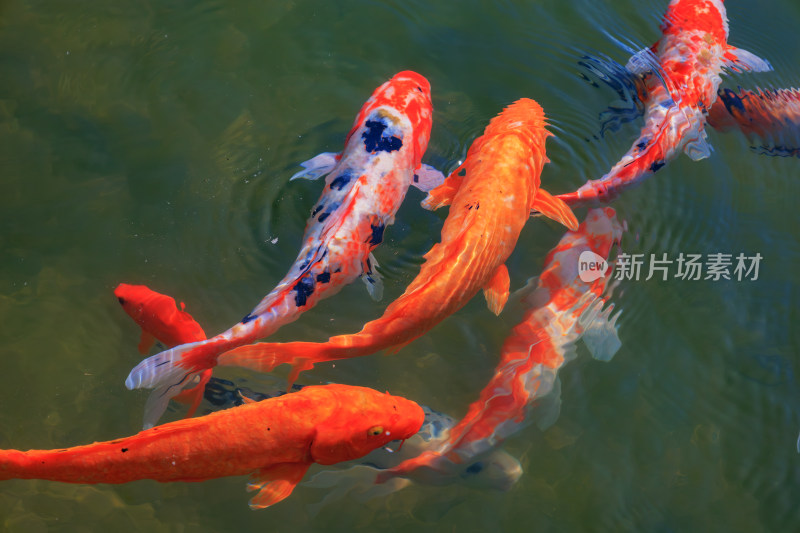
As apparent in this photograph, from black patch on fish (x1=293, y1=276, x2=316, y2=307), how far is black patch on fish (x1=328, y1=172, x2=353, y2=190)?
0.90 meters

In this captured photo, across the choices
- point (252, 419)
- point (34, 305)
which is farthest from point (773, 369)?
point (34, 305)

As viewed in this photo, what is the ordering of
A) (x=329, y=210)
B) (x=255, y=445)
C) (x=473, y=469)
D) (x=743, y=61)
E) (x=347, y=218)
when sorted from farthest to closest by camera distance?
(x=743, y=61), (x=329, y=210), (x=347, y=218), (x=473, y=469), (x=255, y=445)

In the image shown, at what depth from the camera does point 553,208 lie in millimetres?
5262

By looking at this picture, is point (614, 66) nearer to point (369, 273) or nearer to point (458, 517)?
point (369, 273)

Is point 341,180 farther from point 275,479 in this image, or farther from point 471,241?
point 275,479

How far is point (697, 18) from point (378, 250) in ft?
15.1

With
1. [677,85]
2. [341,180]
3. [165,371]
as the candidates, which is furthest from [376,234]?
[677,85]

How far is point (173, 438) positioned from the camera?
3.71 metres

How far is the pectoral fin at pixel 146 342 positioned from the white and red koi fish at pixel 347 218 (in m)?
0.56

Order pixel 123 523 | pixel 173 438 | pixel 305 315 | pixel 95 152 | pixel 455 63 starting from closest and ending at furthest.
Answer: pixel 173 438 → pixel 123 523 → pixel 305 315 → pixel 95 152 → pixel 455 63

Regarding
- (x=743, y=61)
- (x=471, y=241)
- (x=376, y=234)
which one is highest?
(x=743, y=61)

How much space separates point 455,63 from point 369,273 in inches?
112

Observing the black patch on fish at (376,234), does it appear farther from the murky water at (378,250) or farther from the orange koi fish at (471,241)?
the orange koi fish at (471,241)

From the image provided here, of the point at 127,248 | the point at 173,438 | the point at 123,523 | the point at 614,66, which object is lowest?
the point at 123,523
